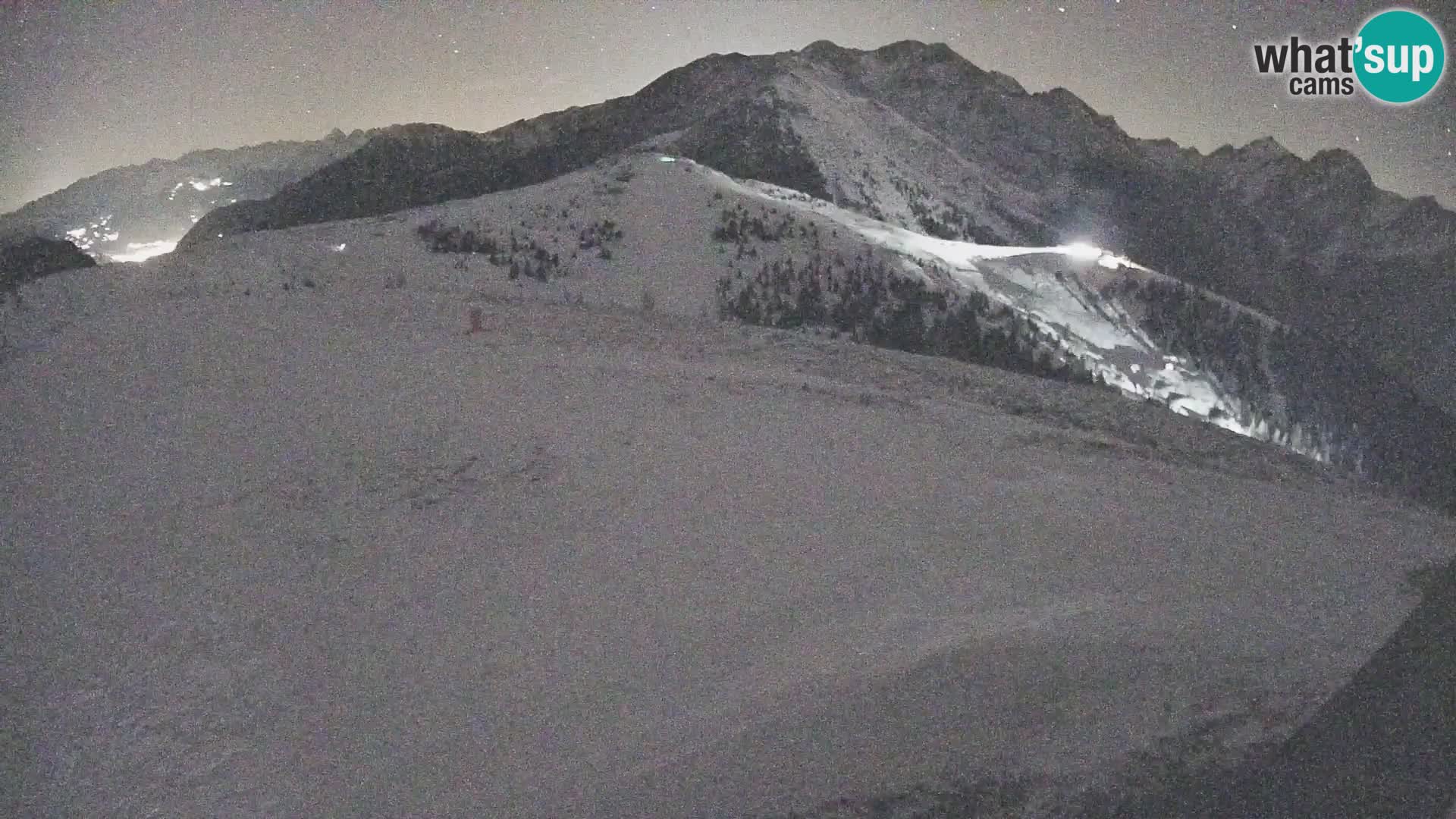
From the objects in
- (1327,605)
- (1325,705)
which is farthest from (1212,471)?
(1325,705)

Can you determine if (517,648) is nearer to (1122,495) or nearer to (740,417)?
(740,417)

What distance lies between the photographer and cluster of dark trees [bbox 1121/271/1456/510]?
23.5 m

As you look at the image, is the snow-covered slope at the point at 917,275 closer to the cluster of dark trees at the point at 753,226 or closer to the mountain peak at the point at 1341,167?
the cluster of dark trees at the point at 753,226

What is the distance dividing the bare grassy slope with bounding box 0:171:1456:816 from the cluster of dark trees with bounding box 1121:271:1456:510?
15783mm

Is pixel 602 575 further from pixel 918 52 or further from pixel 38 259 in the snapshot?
pixel 918 52

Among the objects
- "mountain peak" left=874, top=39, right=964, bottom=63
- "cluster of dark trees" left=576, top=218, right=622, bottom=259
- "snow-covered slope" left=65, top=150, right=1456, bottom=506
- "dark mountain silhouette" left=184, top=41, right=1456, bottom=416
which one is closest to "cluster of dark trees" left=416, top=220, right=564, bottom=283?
"snow-covered slope" left=65, top=150, right=1456, bottom=506

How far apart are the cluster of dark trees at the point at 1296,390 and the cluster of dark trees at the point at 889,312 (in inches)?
276

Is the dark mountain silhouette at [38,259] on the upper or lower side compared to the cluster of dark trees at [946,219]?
lower

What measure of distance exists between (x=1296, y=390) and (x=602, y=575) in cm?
2847

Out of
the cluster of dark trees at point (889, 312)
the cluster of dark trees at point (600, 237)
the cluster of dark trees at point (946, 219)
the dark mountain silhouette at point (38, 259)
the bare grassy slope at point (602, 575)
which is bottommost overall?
the bare grassy slope at point (602, 575)

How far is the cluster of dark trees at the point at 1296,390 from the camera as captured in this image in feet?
77.1

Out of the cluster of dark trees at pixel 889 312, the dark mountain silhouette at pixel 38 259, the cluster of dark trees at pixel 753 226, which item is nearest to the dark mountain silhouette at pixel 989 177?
the cluster of dark trees at pixel 753 226

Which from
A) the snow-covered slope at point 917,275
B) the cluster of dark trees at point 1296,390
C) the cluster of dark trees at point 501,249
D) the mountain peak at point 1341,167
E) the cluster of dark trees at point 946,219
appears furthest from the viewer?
the mountain peak at point 1341,167

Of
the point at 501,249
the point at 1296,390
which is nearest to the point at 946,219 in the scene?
the point at 1296,390
